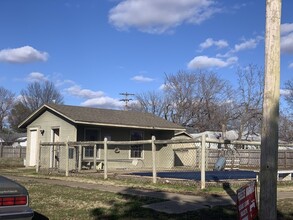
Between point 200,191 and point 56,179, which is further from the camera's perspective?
point 56,179

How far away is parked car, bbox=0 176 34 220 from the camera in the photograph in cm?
564

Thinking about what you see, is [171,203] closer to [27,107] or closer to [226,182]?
[226,182]

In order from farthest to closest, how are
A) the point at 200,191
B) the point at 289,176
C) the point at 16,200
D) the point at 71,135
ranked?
the point at 71,135
the point at 289,176
the point at 200,191
the point at 16,200

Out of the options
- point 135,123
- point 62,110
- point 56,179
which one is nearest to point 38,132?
point 62,110

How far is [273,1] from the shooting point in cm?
592

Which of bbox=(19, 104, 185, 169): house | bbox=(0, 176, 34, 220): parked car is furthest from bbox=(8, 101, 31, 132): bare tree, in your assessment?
bbox=(0, 176, 34, 220): parked car

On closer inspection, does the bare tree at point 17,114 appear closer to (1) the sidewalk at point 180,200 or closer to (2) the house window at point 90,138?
(2) the house window at point 90,138

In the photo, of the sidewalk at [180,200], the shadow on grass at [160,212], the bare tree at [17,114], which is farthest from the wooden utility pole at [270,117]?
the bare tree at [17,114]

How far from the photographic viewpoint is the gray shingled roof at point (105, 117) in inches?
939

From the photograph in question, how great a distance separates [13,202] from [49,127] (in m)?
20.2

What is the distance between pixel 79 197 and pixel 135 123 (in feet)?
47.8

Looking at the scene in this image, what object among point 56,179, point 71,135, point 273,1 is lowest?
point 56,179

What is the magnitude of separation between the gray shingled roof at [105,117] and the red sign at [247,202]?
57.3 ft

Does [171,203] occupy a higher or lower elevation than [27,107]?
lower
